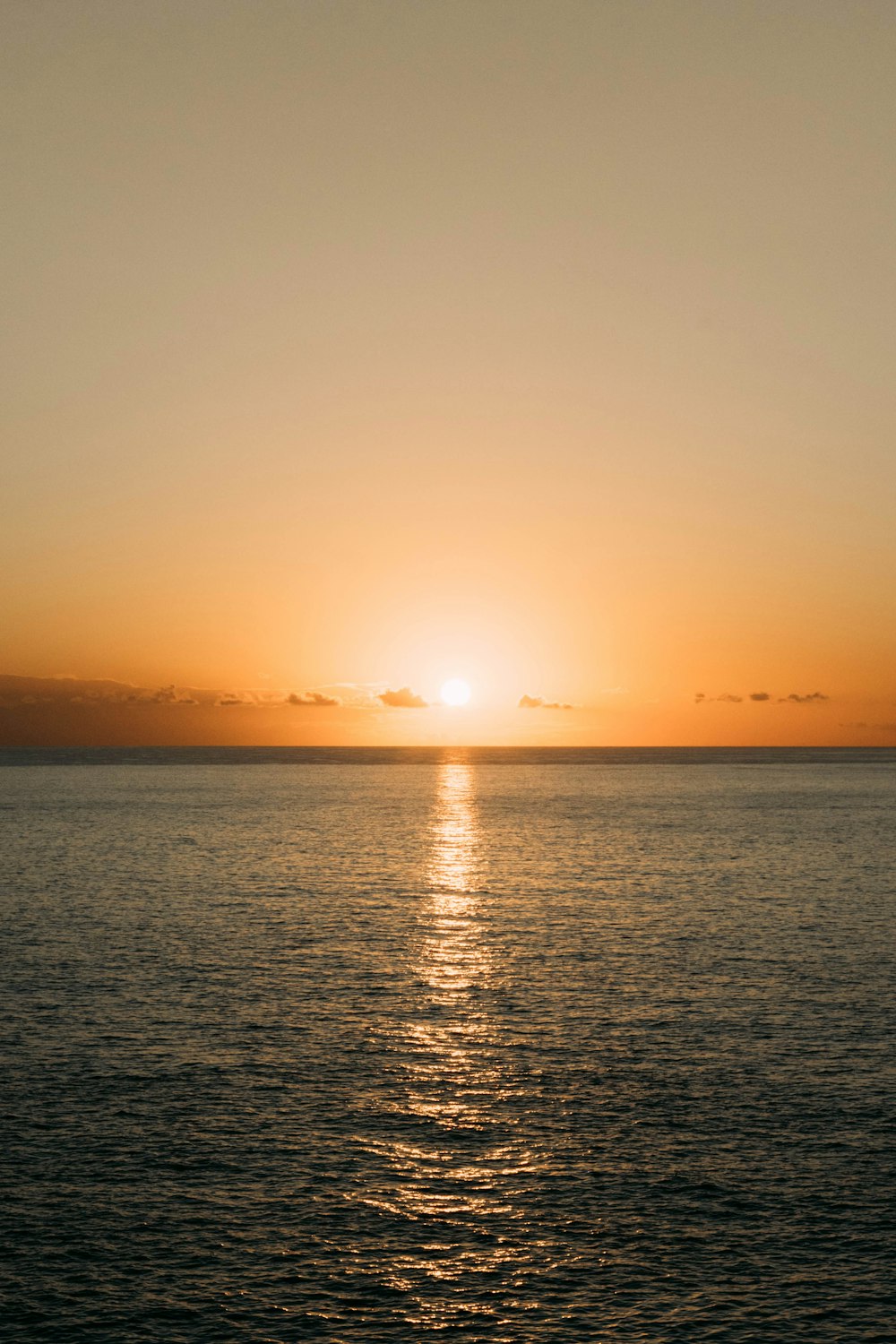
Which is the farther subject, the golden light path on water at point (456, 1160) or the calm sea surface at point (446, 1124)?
the golden light path on water at point (456, 1160)

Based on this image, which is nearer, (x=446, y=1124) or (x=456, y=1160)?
(x=456, y=1160)

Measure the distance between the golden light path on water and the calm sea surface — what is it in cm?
10

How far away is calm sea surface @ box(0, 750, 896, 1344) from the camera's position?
2361cm

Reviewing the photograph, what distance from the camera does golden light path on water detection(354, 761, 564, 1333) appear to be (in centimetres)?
2411

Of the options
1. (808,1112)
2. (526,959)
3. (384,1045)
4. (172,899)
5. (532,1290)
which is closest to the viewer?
(532,1290)

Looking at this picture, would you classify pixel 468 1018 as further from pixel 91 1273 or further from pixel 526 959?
pixel 91 1273

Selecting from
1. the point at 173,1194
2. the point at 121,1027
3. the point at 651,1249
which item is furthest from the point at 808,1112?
the point at 121,1027

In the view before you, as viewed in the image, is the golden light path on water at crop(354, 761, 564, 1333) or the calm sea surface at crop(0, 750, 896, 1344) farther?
the golden light path on water at crop(354, 761, 564, 1333)

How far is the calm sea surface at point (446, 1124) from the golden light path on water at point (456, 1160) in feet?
0.33

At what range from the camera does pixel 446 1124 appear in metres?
33.3

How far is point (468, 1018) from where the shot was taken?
46.0m

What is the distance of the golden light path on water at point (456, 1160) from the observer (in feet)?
79.1

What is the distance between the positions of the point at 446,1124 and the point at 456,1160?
109 inches

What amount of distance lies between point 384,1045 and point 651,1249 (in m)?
17.3
